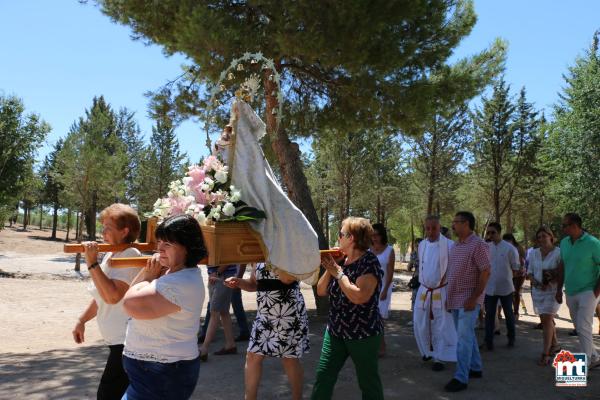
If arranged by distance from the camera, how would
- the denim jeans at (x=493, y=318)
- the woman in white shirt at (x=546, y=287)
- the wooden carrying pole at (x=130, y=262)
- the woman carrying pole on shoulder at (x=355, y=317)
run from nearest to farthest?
the wooden carrying pole at (x=130, y=262) < the woman carrying pole on shoulder at (x=355, y=317) < the woman in white shirt at (x=546, y=287) < the denim jeans at (x=493, y=318)

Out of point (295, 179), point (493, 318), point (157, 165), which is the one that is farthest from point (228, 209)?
point (157, 165)

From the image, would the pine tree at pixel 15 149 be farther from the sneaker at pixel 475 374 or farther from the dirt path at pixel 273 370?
the sneaker at pixel 475 374

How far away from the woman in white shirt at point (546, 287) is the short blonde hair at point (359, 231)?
419 centimetres

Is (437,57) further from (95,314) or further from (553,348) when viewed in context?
(95,314)

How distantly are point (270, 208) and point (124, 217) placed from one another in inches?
40.9

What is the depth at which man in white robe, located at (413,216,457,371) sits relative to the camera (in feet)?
22.1

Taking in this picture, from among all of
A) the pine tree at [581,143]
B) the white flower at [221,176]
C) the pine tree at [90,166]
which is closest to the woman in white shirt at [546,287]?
the white flower at [221,176]

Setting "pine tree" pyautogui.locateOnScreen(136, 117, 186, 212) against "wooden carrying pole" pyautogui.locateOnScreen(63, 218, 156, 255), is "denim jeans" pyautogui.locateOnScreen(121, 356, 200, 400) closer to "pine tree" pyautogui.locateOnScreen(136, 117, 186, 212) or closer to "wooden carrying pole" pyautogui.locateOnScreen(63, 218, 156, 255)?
"wooden carrying pole" pyautogui.locateOnScreen(63, 218, 156, 255)

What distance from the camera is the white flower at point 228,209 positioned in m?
3.20

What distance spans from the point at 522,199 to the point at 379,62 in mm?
21548

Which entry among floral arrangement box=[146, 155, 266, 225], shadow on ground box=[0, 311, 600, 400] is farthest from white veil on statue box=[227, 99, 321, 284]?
shadow on ground box=[0, 311, 600, 400]

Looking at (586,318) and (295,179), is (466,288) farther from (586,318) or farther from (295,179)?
(295,179)

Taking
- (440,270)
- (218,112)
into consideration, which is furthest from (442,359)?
(218,112)

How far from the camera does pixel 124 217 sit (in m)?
3.61
